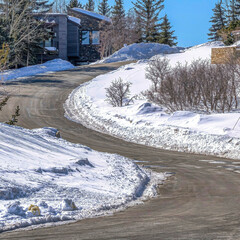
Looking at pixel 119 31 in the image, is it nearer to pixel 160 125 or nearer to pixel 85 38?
pixel 85 38

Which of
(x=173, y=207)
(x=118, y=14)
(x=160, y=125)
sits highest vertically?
(x=118, y=14)

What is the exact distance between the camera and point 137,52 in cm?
6041

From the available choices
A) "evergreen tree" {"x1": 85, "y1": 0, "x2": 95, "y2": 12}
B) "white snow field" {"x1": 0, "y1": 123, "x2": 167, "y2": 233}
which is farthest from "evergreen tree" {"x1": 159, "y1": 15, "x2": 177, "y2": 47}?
"white snow field" {"x1": 0, "y1": 123, "x2": 167, "y2": 233}

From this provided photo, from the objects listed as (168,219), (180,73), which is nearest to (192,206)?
(168,219)

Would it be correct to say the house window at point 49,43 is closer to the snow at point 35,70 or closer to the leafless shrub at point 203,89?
the snow at point 35,70

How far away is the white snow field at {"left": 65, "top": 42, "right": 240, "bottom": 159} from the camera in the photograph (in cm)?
2014

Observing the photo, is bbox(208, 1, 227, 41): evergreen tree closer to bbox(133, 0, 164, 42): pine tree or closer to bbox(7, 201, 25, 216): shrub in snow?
bbox(133, 0, 164, 42): pine tree

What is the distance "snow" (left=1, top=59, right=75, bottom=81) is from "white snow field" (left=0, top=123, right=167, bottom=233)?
99.9 ft

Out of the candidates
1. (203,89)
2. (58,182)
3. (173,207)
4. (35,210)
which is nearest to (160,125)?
(203,89)

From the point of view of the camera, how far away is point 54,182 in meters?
10.3

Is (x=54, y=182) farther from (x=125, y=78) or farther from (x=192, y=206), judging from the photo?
(x=125, y=78)

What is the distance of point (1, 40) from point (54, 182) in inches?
1397

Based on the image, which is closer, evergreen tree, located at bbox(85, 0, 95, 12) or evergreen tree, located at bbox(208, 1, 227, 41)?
evergreen tree, located at bbox(208, 1, 227, 41)

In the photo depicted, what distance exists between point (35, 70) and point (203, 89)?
2626cm
